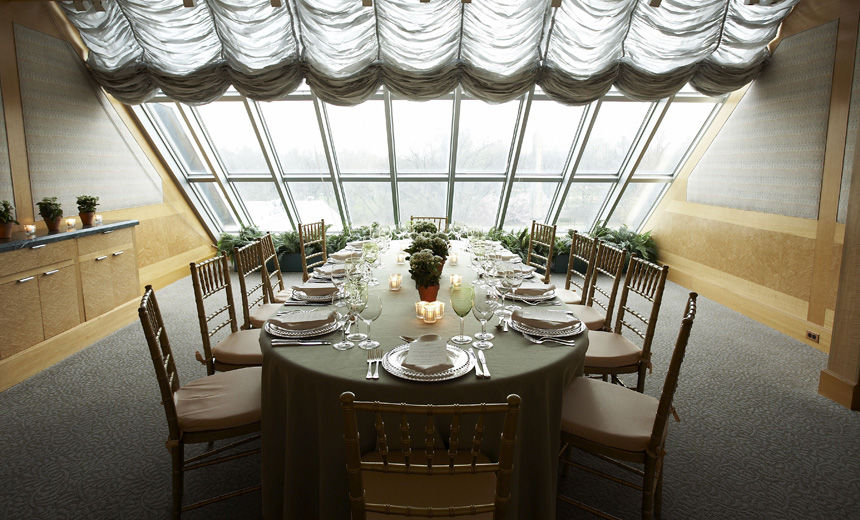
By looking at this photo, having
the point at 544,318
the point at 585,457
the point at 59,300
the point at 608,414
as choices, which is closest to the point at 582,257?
the point at 585,457

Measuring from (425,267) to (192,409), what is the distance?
1235 millimetres

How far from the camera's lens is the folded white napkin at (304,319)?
2314mm

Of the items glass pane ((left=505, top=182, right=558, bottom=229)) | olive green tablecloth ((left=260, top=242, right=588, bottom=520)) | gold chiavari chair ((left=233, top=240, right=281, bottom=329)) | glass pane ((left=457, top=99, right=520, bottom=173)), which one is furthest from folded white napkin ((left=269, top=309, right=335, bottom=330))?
glass pane ((left=505, top=182, right=558, bottom=229))

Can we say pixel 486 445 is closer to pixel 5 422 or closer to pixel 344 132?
pixel 5 422

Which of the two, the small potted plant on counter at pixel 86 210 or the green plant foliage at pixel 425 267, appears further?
the small potted plant on counter at pixel 86 210

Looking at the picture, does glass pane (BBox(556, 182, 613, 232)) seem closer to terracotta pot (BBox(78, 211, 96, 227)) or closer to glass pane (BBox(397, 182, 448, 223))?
glass pane (BBox(397, 182, 448, 223))

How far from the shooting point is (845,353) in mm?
3336

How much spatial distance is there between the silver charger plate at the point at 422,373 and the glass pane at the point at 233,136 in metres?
5.18

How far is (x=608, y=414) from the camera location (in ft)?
7.19

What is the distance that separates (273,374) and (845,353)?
361 cm

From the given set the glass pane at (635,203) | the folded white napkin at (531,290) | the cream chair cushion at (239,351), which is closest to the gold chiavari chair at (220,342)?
the cream chair cushion at (239,351)

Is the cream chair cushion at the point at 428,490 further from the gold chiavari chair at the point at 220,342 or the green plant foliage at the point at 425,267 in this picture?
the gold chiavari chair at the point at 220,342

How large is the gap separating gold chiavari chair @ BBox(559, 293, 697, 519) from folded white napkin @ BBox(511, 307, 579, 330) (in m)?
0.30

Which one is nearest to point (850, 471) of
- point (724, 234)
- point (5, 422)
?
point (724, 234)
